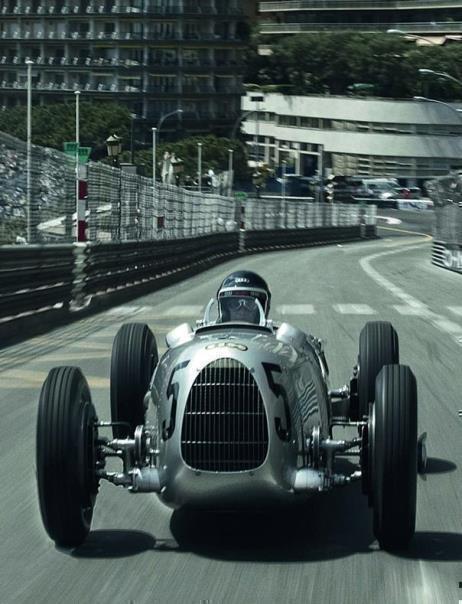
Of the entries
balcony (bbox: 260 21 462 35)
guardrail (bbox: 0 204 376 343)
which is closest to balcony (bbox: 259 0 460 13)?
balcony (bbox: 260 21 462 35)

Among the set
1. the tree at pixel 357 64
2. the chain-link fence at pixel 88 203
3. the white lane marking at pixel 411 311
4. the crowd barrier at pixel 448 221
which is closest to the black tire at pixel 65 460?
the chain-link fence at pixel 88 203

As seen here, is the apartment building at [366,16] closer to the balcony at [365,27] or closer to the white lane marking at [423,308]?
the balcony at [365,27]

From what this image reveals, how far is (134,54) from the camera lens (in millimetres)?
140875

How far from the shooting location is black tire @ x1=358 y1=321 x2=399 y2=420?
9391mm

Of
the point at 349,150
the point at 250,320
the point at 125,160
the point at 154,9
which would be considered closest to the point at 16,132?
the point at 125,160

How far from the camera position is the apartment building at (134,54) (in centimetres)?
13675

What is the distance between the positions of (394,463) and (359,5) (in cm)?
17179

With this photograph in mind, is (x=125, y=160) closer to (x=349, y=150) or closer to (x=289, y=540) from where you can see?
(x=349, y=150)

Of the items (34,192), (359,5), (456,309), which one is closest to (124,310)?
(34,192)

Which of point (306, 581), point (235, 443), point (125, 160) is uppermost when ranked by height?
point (125, 160)

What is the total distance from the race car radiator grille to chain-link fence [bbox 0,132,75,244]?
42.2 ft

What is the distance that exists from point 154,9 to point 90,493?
135748 millimetres

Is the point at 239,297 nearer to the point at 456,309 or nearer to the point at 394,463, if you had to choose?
the point at 394,463

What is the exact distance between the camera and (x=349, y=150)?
152 metres
